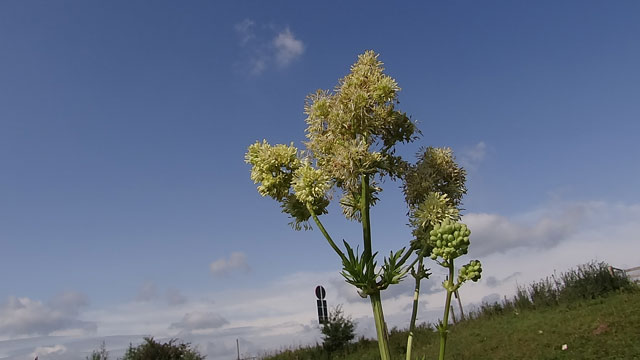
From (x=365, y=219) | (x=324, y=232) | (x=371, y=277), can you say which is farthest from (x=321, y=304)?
(x=371, y=277)

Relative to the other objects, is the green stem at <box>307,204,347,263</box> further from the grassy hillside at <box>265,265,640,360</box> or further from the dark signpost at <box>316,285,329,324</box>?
the dark signpost at <box>316,285,329,324</box>

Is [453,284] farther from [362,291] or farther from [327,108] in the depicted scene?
[327,108]

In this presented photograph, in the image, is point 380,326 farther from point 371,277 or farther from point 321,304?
point 321,304

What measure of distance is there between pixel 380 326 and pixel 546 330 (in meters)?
11.0

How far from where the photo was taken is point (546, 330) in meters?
12.9

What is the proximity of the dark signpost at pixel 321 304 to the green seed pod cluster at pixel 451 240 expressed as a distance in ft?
49.7

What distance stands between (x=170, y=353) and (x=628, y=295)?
546 inches

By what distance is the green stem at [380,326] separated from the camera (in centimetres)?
371

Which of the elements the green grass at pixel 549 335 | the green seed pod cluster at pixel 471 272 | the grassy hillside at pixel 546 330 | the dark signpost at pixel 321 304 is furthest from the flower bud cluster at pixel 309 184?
the dark signpost at pixel 321 304

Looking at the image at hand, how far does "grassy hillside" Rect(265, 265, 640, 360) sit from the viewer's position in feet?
37.1

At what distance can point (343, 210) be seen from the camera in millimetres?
4367

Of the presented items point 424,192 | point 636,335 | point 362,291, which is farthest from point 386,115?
point 636,335

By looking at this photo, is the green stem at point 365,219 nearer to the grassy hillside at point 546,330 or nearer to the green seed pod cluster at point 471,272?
the green seed pod cluster at point 471,272

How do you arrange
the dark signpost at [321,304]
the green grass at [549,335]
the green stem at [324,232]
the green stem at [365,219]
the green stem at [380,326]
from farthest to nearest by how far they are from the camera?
1. the dark signpost at [321,304]
2. the green grass at [549,335]
3. the green stem at [324,232]
4. the green stem at [365,219]
5. the green stem at [380,326]
